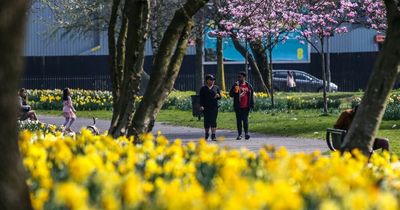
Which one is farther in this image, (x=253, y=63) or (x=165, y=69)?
(x=253, y=63)

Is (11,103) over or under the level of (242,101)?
over

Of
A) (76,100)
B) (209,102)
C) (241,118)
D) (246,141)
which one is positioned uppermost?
(209,102)

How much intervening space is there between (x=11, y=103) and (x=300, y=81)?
4719 cm

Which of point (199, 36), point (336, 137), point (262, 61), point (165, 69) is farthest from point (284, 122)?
point (165, 69)

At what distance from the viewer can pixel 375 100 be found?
10820 mm

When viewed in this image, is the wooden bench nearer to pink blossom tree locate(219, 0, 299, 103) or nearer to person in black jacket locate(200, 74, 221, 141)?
person in black jacket locate(200, 74, 221, 141)

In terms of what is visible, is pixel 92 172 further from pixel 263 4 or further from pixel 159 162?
pixel 263 4

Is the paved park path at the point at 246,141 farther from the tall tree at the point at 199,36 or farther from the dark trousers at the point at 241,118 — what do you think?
the tall tree at the point at 199,36

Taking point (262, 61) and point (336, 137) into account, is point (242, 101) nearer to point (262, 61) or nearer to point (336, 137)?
point (336, 137)

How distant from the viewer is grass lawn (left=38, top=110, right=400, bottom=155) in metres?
24.3

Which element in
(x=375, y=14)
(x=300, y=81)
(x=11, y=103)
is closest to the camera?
(x=11, y=103)

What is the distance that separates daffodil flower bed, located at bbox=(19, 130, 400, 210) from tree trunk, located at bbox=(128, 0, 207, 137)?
2234 millimetres

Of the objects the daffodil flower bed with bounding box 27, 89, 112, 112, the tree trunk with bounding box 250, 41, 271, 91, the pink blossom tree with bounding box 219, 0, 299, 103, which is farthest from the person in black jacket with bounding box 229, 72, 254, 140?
the tree trunk with bounding box 250, 41, 271, 91

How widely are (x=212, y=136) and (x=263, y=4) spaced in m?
14.3
